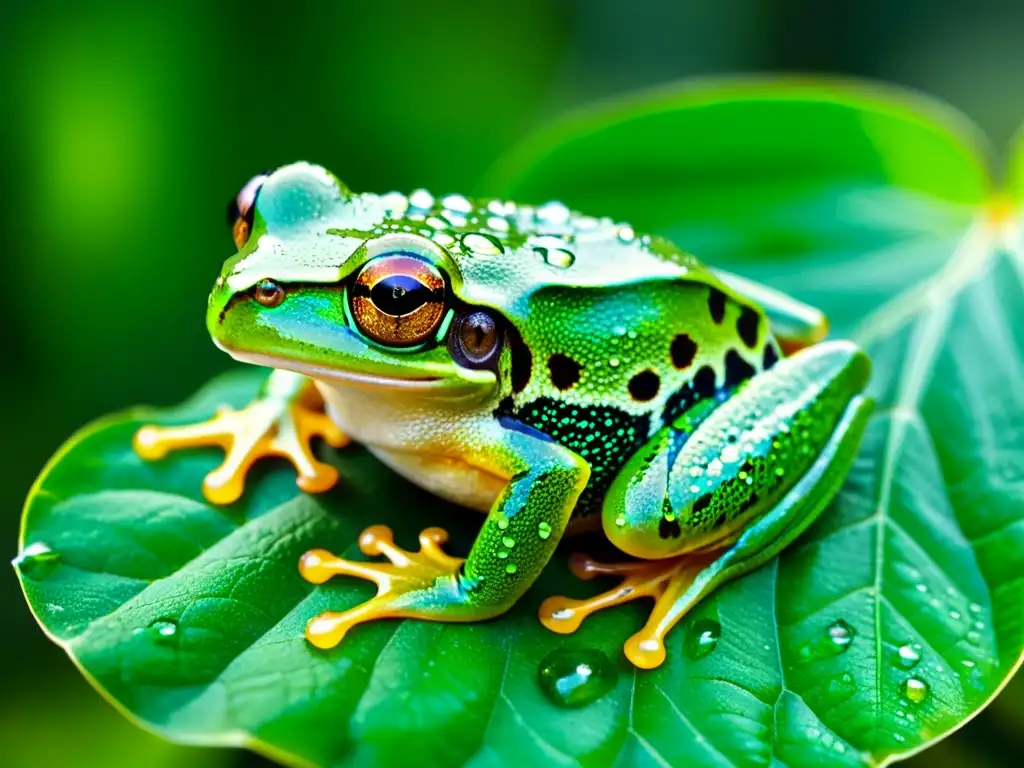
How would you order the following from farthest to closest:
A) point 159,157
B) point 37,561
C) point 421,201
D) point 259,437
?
point 159,157 → point 259,437 → point 421,201 → point 37,561

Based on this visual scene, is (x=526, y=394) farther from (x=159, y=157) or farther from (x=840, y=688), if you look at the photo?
(x=159, y=157)

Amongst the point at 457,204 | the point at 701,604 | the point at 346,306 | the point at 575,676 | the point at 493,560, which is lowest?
the point at 575,676

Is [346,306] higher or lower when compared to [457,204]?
lower

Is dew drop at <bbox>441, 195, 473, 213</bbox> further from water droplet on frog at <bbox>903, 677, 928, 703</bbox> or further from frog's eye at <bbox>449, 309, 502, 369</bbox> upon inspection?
water droplet on frog at <bbox>903, 677, 928, 703</bbox>

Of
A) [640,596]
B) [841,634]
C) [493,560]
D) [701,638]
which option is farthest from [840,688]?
[493,560]

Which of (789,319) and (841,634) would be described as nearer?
(841,634)

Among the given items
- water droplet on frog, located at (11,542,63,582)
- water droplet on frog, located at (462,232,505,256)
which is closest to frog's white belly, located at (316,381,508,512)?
water droplet on frog, located at (462,232,505,256)

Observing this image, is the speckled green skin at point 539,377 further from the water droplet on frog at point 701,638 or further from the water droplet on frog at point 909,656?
the water droplet on frog at point 909,656
